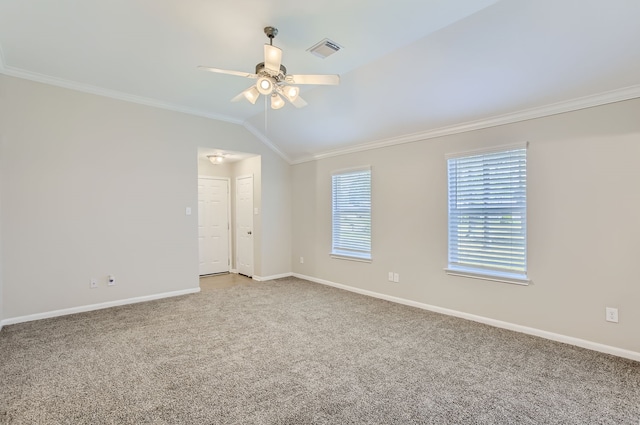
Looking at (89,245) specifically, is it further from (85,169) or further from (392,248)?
(392,248)

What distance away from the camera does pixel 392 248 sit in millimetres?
4633

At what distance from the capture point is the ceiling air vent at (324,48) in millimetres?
2886

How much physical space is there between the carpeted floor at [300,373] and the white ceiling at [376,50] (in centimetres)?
248

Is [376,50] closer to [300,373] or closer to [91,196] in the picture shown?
[300,373]

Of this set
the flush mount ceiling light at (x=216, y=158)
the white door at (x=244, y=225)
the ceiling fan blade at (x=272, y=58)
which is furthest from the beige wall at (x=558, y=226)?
the flush mount ceiling light at (x=216, y=158)

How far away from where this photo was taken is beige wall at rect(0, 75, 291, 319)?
3.67 m

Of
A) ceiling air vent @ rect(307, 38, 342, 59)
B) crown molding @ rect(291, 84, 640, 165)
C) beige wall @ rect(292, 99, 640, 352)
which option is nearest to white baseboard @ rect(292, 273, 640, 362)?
beige wall @ rect(292, 99, 640, 352)

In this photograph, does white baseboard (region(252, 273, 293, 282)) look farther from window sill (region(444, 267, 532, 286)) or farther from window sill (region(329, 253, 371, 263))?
window sill (region(444, 267, 532, 286))

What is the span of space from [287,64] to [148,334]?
332 cm

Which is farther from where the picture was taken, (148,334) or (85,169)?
(85,169)

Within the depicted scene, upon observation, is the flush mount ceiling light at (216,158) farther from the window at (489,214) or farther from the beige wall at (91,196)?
the window at (489,214)

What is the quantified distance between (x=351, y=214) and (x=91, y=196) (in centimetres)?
383

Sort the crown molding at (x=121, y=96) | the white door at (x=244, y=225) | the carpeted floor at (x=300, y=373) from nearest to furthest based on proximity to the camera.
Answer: the carpeted floor at (x=300, y=373) → the crown molding at (x=121, y=96) → the white door at (x=244, y=225)

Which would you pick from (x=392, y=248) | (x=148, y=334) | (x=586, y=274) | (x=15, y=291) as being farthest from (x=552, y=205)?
(x=15, y=291)
